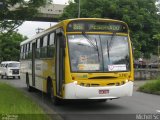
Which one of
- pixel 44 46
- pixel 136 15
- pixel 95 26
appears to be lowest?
pixel 44 46

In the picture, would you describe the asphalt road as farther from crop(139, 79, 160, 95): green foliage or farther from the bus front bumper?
crop(139, 79, 160, 95): green foliage

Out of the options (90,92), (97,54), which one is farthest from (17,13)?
(90,92)

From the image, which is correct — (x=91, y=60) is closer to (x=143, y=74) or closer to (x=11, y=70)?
(x=143, y=74)

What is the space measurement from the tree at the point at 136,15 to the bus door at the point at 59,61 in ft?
87.8

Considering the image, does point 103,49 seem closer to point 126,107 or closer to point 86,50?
point 86,50

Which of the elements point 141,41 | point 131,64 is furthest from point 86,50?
point 141,41

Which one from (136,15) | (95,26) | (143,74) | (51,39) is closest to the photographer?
(95,26)

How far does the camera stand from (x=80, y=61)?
14797 mm

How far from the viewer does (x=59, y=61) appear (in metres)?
15.6

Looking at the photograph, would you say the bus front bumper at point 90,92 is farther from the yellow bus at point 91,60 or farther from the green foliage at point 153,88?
the green foliage at point 153,88

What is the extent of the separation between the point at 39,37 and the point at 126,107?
6.15m

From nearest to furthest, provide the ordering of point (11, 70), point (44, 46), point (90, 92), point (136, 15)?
point (90, 92) → point (44, 46) → point (136, 15) → point (11, 70)

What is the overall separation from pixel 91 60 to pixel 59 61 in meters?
1.35

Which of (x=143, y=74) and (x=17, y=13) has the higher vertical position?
(x=17, y=13)
